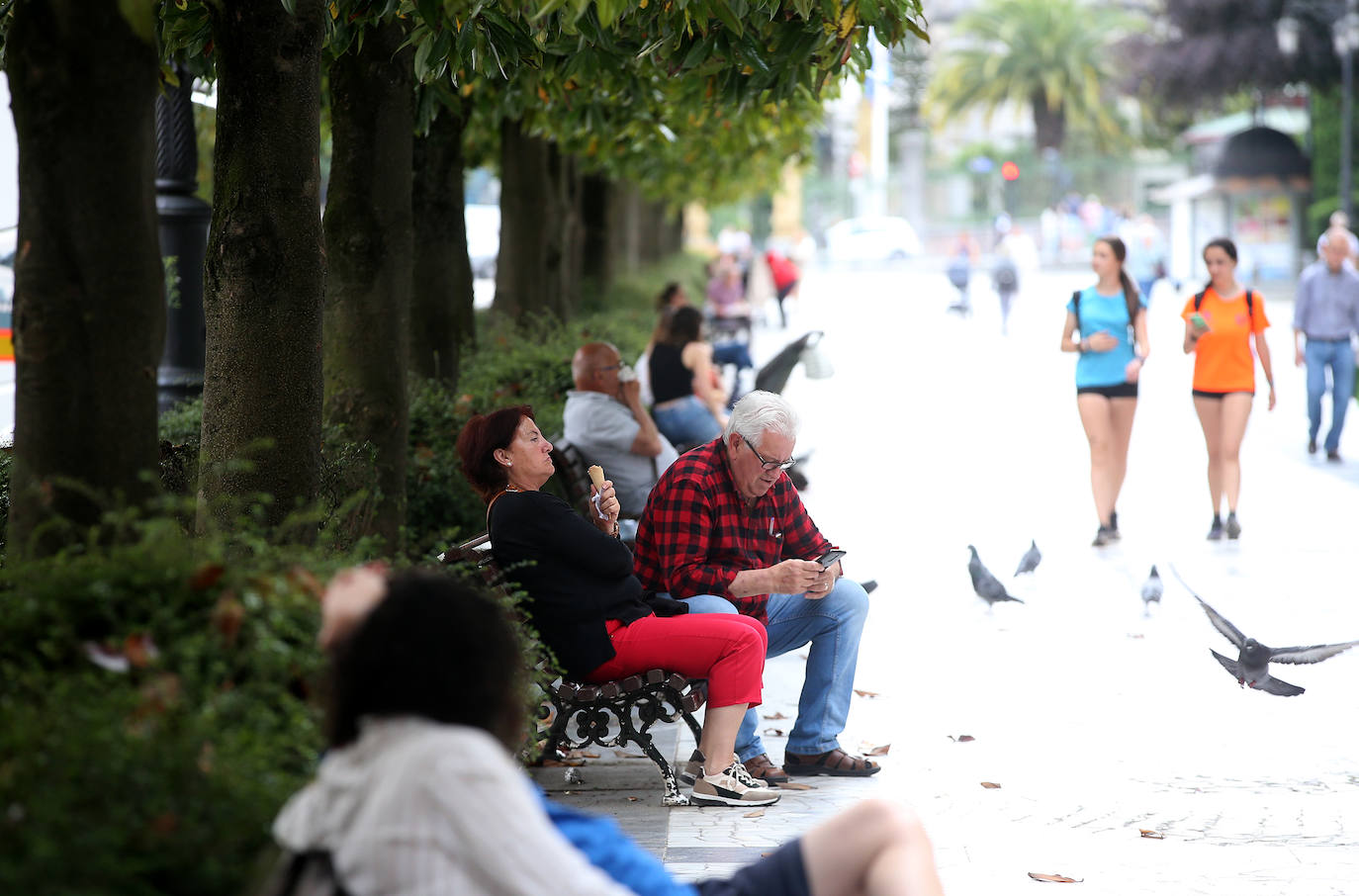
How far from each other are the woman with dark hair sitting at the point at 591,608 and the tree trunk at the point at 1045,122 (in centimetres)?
6559

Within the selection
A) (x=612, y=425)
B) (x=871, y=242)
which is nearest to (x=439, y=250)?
(x=612, y=425)

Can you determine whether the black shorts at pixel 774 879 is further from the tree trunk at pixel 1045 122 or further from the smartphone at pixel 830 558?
the tree trunk at pixel 1045 122

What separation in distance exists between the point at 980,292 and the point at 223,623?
39917 mm

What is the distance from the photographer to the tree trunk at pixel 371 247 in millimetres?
7031

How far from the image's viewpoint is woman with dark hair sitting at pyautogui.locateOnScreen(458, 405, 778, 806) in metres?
5.09

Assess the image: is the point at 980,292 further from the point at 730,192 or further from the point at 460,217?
the point at 460,217

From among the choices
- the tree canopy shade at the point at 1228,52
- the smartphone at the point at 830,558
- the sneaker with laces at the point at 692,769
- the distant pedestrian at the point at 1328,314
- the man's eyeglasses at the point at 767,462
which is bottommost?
the sneaker with laces at the point at 692,769

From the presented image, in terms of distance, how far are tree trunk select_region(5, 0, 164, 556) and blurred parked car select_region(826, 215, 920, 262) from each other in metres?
54.6

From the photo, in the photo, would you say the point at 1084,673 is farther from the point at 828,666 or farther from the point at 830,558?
the point at 830,558

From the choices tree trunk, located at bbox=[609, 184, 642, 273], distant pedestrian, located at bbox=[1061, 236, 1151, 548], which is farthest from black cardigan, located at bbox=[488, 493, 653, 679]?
tree trunk, located at bbox=[609, 184, 642, 273]

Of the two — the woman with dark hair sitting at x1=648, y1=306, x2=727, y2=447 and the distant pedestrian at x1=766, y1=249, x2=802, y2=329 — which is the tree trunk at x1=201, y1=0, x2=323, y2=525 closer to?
the woman with dark hair sitting at x1=648, y1=306, x2=727, y2=447

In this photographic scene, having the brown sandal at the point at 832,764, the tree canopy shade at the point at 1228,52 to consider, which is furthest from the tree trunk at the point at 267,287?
the tree canopy shade at the point at 1228,52

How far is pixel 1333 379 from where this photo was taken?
1338 cm

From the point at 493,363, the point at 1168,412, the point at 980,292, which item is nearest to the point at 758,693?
the point at 493,363
